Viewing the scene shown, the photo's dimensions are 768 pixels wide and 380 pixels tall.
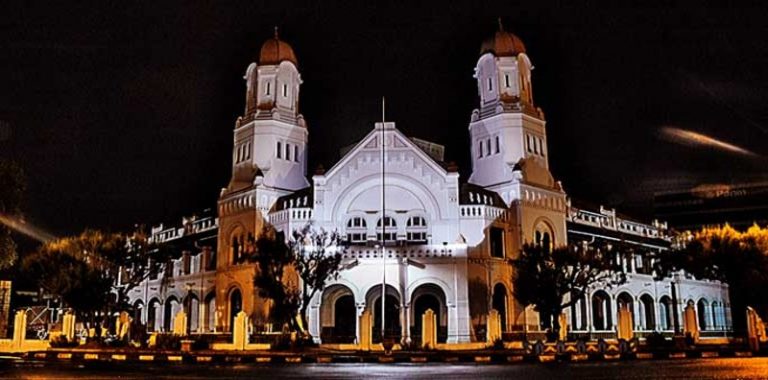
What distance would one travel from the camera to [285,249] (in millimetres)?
44250

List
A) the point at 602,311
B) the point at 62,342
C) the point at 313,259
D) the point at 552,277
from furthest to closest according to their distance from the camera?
the point at 602,311
the point at 552,277
the point at 313,259
the point at 62,342

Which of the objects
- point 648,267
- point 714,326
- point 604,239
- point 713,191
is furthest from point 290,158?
point 713,191

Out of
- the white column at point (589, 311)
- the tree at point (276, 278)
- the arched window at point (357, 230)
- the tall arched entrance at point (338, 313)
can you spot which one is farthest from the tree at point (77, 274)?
the white column at point (589, 311)

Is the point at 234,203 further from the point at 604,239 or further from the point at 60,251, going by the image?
the point at 604,239

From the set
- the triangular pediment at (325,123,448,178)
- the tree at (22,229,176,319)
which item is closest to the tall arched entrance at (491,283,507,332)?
the triangular pediment at (325,123,448,178)

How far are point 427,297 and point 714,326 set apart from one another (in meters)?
37.1

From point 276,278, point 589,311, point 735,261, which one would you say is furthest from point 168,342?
point 735,261

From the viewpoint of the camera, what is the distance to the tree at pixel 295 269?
140 ft

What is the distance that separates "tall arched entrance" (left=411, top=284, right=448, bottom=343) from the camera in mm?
50719

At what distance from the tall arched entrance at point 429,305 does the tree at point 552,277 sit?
5.69m

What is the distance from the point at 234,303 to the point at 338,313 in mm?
8996

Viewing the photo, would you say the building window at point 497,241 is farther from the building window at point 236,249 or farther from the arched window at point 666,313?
the arched window at point 666,313

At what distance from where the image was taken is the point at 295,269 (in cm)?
4531

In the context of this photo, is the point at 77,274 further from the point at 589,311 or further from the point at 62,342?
the point at 589,311
